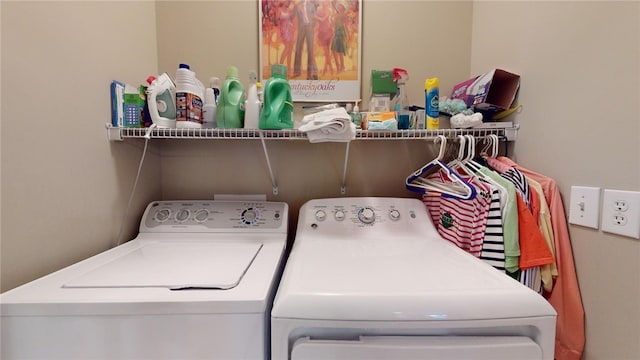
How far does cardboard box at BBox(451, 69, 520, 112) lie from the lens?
3.54ft

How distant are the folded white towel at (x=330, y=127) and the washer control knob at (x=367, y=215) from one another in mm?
352

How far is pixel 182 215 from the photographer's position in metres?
1.19

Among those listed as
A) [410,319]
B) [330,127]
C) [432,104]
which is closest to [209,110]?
[330,127]

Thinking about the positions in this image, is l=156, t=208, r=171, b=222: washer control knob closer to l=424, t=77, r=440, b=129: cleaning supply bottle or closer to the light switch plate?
l=424, t=77, r=440, b=129: cleaning supply bottle

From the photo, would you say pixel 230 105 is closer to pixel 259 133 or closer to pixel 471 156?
pixel 259 133

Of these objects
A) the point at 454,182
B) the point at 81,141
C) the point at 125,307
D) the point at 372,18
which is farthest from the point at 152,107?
the point at 454,182

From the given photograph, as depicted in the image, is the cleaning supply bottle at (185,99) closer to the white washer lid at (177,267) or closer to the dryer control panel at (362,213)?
the white washer lid at (177,267)

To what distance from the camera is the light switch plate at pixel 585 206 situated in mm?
758

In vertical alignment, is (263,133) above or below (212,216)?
above

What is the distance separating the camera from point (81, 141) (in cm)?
90

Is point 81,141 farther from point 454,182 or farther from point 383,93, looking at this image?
point 454,182

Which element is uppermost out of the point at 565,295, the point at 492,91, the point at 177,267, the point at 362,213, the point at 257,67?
the point at 257,67

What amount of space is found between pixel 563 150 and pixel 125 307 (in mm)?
1398

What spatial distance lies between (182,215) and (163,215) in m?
0.09
